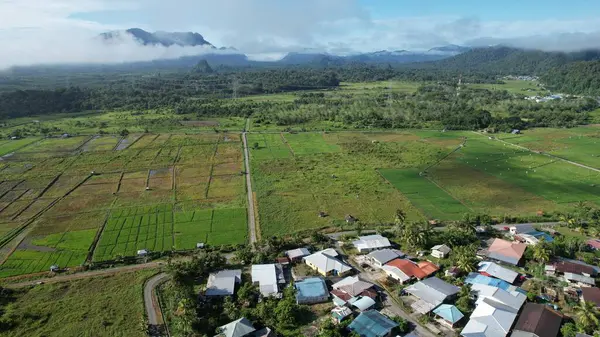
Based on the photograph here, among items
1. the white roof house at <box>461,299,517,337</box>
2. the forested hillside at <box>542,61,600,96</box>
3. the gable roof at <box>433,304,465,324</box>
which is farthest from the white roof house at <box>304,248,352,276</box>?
the forested hillside at <box>542,61,600,96</box>

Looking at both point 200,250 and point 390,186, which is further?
point 390,186

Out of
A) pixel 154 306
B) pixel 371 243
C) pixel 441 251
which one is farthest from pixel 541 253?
pixel 154 306

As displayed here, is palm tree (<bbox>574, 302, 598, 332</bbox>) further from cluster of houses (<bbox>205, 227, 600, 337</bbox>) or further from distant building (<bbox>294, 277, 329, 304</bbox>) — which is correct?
distant building (<bbox>294, 277, 329, 304</bbox>)

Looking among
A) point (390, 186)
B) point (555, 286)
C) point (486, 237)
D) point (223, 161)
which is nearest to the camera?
point (555, 286)

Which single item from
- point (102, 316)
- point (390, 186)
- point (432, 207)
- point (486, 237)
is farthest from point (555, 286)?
point (102, 316)

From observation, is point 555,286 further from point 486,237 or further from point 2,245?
point 2,245

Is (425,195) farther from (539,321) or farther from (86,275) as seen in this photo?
(86,275)
